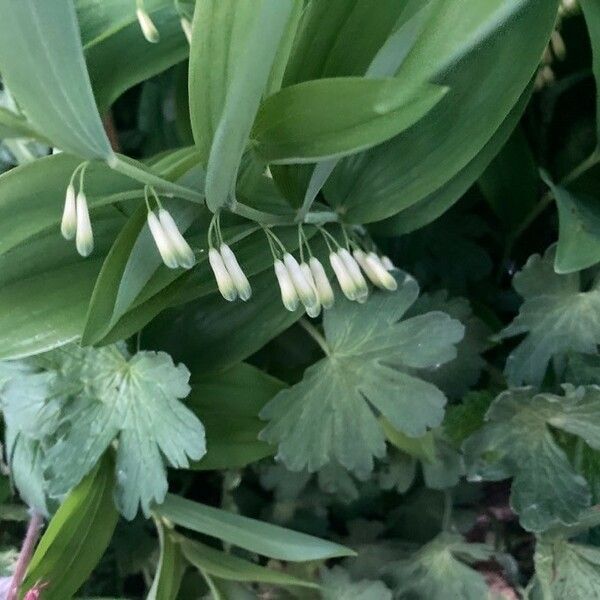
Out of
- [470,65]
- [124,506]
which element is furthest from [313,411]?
[470,65]

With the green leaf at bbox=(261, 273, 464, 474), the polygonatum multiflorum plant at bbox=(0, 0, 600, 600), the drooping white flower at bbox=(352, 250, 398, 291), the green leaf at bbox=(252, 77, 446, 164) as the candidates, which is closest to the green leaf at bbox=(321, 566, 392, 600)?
the polygonatum multiflorum plant at bbox=(0, 0, 600, 600)

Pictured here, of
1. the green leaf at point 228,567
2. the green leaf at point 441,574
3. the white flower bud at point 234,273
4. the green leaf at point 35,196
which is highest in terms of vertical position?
the green leaf at point 35,196

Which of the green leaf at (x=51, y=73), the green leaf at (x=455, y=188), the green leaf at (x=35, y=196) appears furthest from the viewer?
the green leaf at (x=455, y=188)

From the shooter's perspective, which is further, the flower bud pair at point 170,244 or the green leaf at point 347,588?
the green leaf at point 347,588

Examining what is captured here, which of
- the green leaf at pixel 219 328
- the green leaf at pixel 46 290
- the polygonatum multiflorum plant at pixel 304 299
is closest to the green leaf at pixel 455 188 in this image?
the polygonatum multiflorum plant at pixel 304 299

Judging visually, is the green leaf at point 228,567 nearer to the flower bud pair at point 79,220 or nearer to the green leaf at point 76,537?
the green leaf at point 76,537
